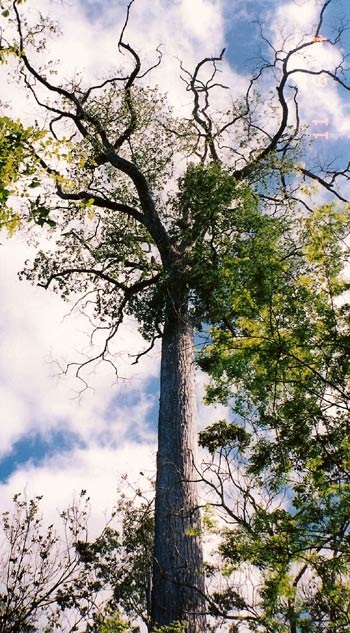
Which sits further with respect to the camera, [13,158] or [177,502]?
[177,502]

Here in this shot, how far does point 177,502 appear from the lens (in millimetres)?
5168

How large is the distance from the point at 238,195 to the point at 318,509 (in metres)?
6.68

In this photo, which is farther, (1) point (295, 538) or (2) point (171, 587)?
(2) point (171, 587)

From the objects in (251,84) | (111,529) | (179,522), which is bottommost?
(179,522)

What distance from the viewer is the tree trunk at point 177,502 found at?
4.43 m

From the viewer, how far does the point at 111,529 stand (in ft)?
50.8

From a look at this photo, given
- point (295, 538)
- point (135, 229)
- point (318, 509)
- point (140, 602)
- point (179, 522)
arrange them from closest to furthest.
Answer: point (295, 538), point (318, 509), point (179, 522), point (135, 229), point (140, 602)

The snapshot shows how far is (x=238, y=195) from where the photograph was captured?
8727mm

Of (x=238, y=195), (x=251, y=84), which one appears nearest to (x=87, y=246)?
(x=238, y=195)

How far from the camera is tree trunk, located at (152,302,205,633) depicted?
4.43 metres

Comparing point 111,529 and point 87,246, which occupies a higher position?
point 87,246

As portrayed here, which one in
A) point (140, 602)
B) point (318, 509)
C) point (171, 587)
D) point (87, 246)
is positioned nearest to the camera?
point (318, 509)

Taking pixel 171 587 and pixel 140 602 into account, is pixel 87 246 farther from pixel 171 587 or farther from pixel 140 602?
pixel 140 602

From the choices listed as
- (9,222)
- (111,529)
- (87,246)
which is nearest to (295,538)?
(9,222)
